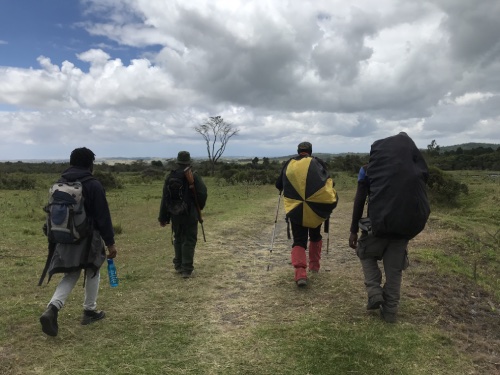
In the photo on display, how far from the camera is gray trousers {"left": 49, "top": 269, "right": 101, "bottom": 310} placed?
182 inches

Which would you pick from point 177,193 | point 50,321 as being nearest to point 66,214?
point 50,321

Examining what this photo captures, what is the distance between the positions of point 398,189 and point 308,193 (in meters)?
1.64

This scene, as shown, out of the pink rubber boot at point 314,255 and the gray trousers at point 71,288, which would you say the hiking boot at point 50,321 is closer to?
the gray trousers at point 71,288

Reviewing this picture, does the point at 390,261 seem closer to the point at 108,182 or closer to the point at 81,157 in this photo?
the point at 81,157

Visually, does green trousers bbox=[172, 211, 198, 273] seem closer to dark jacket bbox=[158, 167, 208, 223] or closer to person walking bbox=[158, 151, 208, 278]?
person walking bbox=[158, 151, 208, 278]

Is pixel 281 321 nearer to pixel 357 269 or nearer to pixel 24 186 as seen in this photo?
pixel 357 269

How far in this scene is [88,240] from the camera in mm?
4680

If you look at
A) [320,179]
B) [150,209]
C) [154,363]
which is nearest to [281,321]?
[154,363]

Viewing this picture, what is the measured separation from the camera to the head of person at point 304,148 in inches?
248

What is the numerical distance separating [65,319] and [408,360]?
4.08m

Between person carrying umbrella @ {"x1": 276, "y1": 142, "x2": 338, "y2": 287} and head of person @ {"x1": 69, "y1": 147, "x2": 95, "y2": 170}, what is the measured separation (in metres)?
2.80

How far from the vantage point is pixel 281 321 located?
499 cm

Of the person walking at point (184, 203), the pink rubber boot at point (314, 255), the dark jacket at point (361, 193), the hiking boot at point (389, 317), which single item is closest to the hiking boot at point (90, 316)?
the person walking at point (184, 203)

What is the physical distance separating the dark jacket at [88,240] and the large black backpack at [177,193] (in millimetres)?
1960
